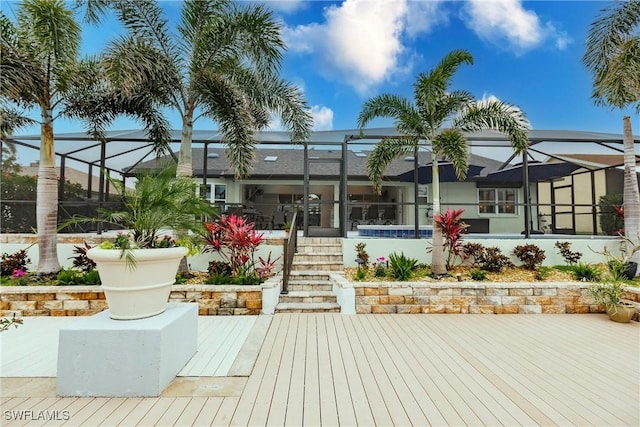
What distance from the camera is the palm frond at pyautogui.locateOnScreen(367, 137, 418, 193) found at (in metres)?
7.11

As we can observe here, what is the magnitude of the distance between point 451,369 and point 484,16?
984 centimetres

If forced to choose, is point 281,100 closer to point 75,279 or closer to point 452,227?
point 452,227

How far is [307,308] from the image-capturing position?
541cm

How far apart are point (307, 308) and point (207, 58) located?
17.6ft

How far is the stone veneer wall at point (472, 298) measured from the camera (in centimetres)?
555

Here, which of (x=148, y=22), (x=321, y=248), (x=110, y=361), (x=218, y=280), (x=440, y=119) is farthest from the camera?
(x=321, y=248)

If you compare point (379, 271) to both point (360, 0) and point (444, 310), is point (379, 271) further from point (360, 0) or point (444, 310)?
point (360, 0)

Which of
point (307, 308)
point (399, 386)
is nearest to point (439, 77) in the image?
point (307, 308)

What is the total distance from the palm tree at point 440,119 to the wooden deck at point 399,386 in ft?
9.09

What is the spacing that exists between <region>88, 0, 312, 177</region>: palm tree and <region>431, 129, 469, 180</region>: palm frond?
12.9 feet

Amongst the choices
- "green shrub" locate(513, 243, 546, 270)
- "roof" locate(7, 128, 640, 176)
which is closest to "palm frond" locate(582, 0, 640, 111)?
"roof" locate(7, 128, 640, 176)

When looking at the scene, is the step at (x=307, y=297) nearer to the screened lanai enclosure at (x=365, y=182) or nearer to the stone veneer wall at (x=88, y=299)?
the stone veneer wall at (x=88, y=299)

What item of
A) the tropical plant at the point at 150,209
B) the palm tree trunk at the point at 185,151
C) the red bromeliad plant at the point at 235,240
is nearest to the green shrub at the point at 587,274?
the red bromeliad plant at the point at 235,240

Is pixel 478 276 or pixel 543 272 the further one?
pixel 543 272
